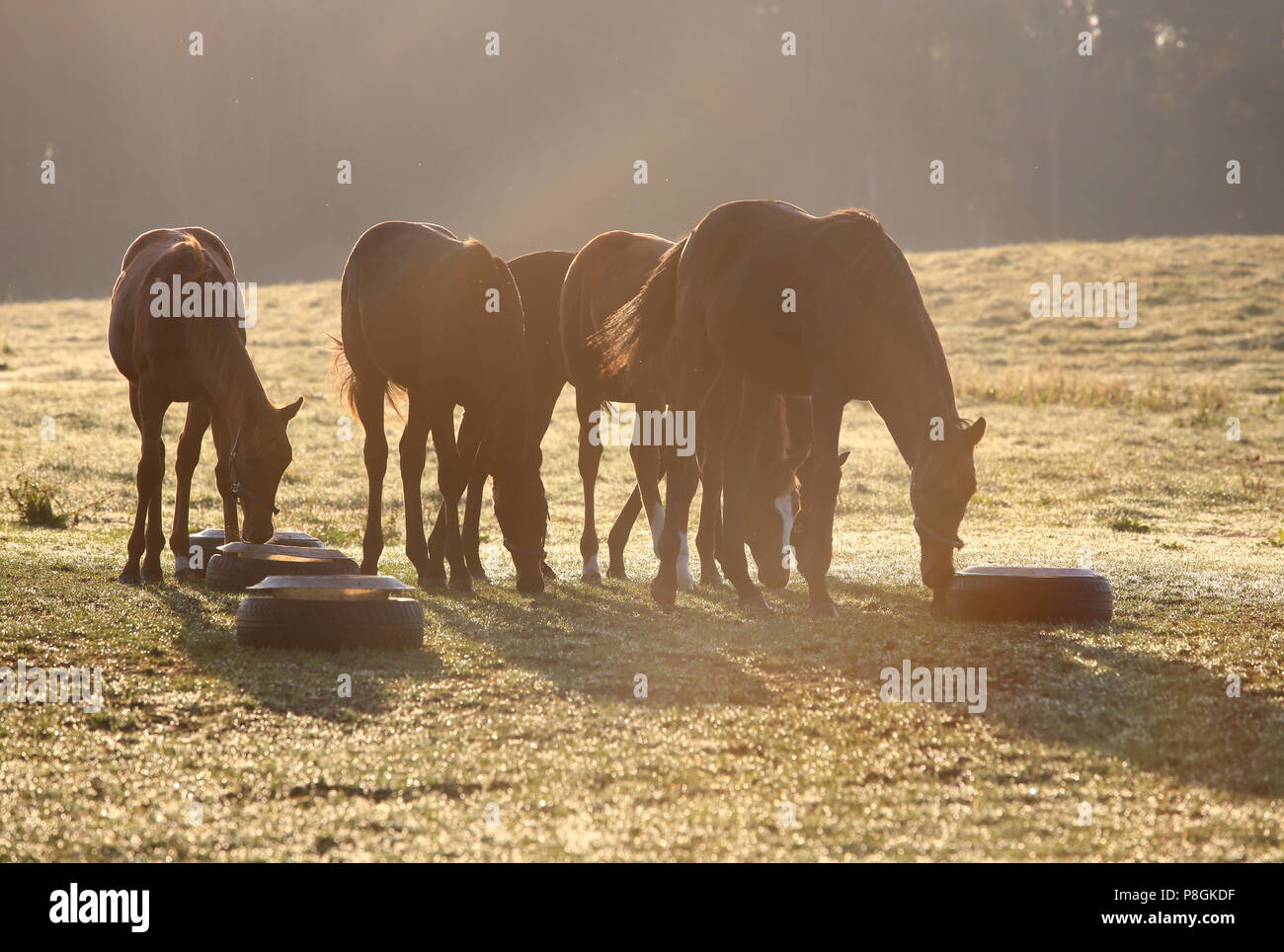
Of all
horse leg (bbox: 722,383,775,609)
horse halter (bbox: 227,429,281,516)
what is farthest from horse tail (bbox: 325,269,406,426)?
horse leg (bbox: 722,383,775,609)

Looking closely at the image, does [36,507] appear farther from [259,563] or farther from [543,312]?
[543,312]

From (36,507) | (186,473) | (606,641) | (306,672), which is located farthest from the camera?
(36,507)

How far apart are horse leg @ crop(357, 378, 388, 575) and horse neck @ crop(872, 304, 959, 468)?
3779mm

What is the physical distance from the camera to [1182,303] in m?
35.7

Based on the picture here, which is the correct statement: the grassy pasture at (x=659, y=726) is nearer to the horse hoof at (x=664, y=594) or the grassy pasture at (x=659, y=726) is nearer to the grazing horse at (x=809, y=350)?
the horse hoof at (x=664, y=594)

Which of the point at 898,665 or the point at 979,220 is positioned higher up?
the point at 979,220

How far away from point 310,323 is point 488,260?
26.4 metres

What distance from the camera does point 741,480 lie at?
27.2 ft

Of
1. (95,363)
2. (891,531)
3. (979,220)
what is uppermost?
(979,220)

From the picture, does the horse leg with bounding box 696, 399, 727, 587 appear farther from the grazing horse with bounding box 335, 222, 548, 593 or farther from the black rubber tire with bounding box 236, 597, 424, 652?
the black rubber tire with bounding box 236, 597, 424, 652

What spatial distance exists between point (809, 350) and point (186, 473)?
506cm

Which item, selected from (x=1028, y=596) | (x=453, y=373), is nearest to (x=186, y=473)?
(x=453, y=373)

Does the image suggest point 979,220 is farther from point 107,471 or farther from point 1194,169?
point 107,471
